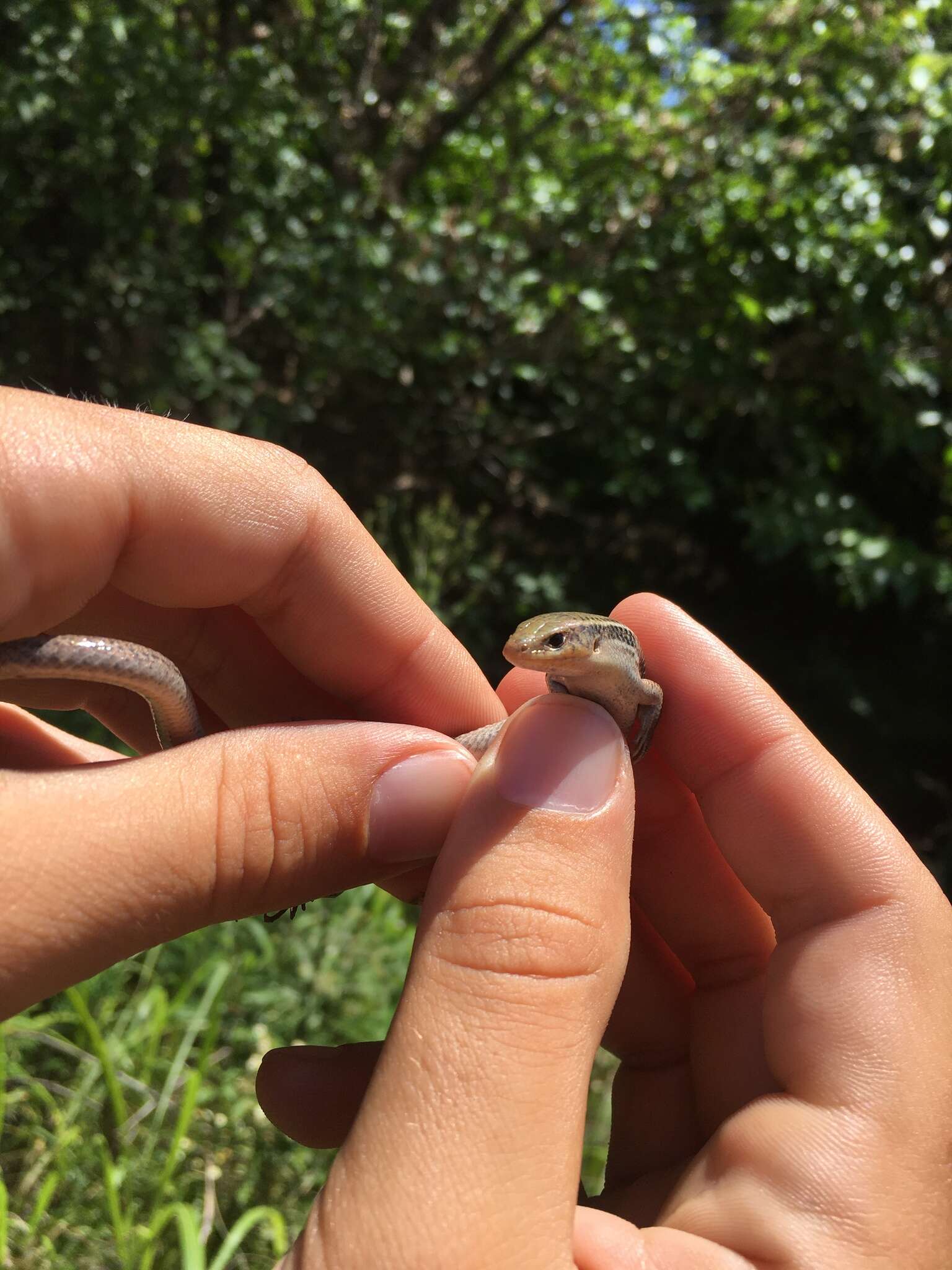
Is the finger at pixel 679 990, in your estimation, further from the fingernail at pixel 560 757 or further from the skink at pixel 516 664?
the fingernail at pixel 560 757

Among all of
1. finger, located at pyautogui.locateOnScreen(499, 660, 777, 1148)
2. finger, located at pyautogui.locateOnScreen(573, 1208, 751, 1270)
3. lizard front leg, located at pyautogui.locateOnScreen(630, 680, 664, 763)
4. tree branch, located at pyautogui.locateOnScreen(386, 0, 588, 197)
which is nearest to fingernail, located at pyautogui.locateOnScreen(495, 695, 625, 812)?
lizard front leg, located at pyautogui.locateOnScreen(630, 680, 664, 763)

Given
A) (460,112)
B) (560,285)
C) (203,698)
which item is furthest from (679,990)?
(460,112)

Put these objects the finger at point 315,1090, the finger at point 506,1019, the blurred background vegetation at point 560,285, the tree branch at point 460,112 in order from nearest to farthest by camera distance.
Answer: the finger at point 506,1019
the finger at point 315,1090
the blurred background vegetation at point 560,285
the tree branch at point 460,112

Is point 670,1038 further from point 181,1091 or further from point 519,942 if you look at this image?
point 181,1091

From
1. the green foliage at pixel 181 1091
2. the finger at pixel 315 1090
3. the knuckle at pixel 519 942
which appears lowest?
the green foliage at pixel 181 1091

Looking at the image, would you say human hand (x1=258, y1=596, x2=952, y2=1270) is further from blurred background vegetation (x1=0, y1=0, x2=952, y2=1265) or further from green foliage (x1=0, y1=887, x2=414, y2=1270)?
blurred background vegetation (x1=0, y1=0, x2=952, y2=1265)

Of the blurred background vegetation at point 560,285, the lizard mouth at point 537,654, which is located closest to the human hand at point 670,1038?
the lizard mouth at point 537,654

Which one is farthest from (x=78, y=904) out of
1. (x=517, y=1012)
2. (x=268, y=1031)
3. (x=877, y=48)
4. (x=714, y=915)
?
(x=877, y=48)

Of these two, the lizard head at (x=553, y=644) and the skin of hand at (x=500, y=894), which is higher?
the lizard head at (x=553, y=644)
